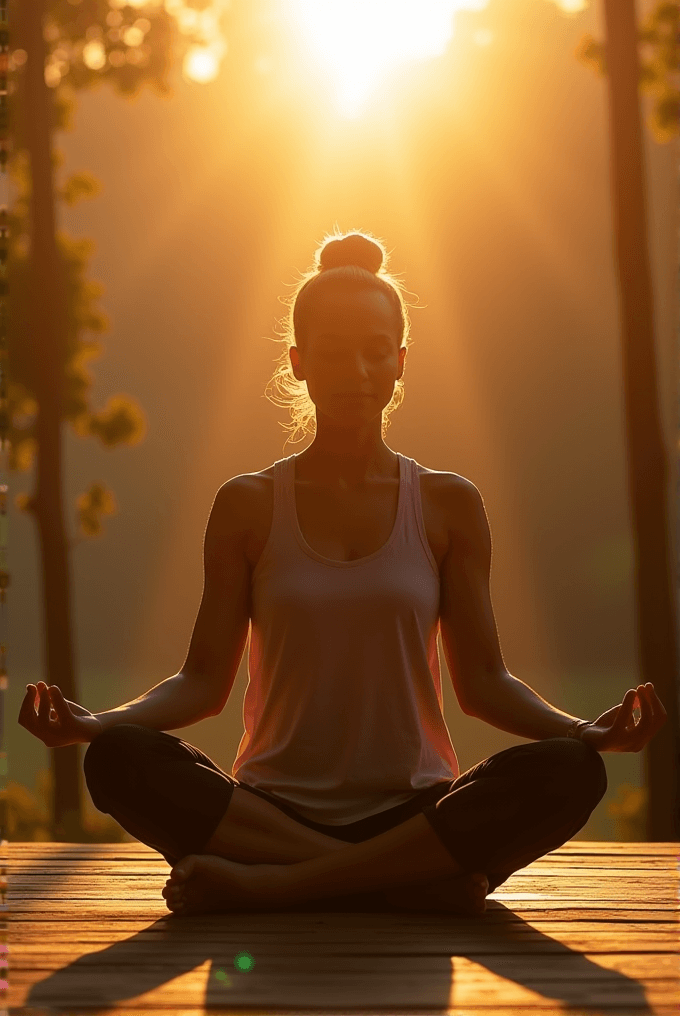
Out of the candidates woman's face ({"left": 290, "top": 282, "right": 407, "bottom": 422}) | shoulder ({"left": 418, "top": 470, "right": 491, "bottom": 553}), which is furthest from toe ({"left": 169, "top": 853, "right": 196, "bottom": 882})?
woman's face ({"left": 290, "top": 282, "right": 407, "bottom": 422})

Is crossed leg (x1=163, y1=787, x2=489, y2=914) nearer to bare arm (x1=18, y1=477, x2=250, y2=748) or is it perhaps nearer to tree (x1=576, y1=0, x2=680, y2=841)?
bare arm (x1=18, y1=477, x2=250, y2=748)

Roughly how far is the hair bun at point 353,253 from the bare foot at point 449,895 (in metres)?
1.80

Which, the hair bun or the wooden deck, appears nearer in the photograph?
the wooden deck

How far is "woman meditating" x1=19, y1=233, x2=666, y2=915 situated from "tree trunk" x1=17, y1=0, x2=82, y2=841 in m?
3.56

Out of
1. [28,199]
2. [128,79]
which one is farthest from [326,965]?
[128,79]

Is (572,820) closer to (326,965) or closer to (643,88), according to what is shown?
(326,965)

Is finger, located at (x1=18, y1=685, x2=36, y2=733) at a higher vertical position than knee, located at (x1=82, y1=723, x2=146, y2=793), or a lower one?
higher

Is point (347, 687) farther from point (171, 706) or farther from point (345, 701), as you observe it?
point (171, 706)

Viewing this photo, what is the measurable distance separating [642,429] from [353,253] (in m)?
2.70

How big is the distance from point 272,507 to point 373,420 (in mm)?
396

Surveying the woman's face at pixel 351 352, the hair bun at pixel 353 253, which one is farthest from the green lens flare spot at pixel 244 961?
the hair bun at pixel 353 253

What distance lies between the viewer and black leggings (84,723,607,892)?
9.59ft

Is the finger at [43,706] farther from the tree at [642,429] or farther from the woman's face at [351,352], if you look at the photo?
the tree at [642,429]

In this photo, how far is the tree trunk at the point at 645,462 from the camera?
582cm
